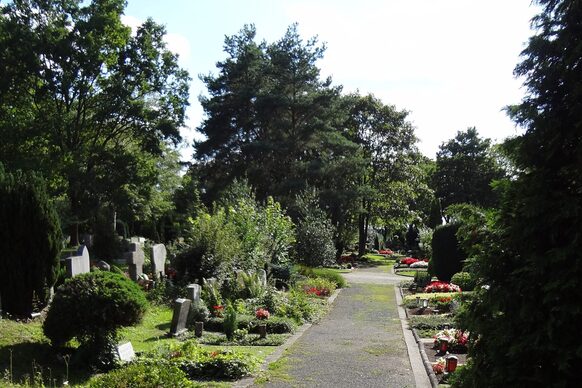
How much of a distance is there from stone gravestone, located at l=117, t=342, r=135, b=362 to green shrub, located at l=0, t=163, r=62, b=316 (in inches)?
115

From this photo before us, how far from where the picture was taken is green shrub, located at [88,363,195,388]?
19.7 ft

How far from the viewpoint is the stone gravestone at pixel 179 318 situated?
11.2 metres

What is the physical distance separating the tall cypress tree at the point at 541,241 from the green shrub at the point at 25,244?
877cm

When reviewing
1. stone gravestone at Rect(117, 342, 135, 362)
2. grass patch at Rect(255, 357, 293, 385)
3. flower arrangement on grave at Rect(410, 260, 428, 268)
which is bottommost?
grass patch at Rect(255, 357, 293, 385)

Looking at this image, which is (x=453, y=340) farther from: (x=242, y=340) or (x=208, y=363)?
(x=208, y=363)

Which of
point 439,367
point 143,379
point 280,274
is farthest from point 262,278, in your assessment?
point 143,379

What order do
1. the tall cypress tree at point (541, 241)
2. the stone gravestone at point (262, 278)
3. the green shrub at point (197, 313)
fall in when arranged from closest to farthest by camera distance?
the tall cypress tree at point (541, 241) < the green shrub at point (197, 313) < the stone gravestone at point (262, 278)

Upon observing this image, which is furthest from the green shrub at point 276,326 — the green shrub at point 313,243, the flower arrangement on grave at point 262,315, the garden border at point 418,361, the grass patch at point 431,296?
the green shrub at point 313,243

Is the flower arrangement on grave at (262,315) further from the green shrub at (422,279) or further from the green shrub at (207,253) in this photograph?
the green shrub at (422,279)

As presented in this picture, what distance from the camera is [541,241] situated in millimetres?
4199

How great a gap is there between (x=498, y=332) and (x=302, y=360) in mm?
5563

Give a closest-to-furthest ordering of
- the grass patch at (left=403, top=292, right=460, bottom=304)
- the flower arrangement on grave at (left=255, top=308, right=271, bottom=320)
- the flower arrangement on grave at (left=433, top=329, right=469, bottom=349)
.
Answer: the flower arrangement on grave at (left=433, top=329, right=469, bottom=349) → the flower arrangement on grave at (left=255, top=308, right=271, bottom=320) → the grass patch at (left=403, top=292, right=460, bottom=304)

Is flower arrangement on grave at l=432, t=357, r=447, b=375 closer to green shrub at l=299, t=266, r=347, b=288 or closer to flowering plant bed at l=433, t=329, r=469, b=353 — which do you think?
flowering plant bed at l=433, t=329, r=469, b=353

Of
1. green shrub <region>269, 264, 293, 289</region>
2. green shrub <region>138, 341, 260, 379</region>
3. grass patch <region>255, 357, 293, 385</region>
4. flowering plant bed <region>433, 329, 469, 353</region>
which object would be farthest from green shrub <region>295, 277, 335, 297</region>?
green shrub <region>138, 341, 260, 379</region>
